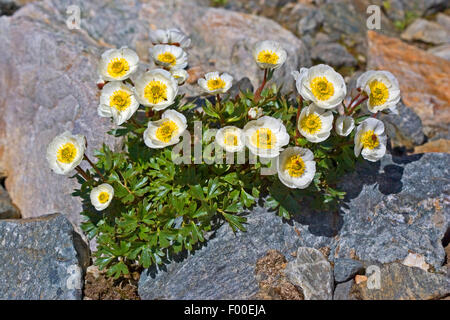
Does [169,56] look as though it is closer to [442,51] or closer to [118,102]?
[118,102]

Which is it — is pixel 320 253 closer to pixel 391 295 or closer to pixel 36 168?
pixel 391 295

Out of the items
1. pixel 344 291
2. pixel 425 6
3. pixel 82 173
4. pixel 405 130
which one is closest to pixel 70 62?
pixel 82 173

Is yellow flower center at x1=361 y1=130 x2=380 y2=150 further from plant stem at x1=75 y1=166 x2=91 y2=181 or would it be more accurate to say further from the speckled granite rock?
plant stem at x1=75 y1=166 x2=91 y2=181

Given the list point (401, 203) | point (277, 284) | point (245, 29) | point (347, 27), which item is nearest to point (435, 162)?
point (401, 203)

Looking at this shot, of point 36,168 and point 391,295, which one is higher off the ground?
point 36,168

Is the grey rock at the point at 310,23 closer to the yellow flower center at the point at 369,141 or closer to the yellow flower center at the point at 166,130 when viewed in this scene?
the yellow flower center at the point at 369,141

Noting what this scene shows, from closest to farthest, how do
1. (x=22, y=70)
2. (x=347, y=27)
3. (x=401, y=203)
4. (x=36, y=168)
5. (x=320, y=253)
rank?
1. (x=320, y=253)
2. (x=401, y=203)
3. (x=36, y=168)
4. (x=22, y=70)
5. (x=347, y=27)
